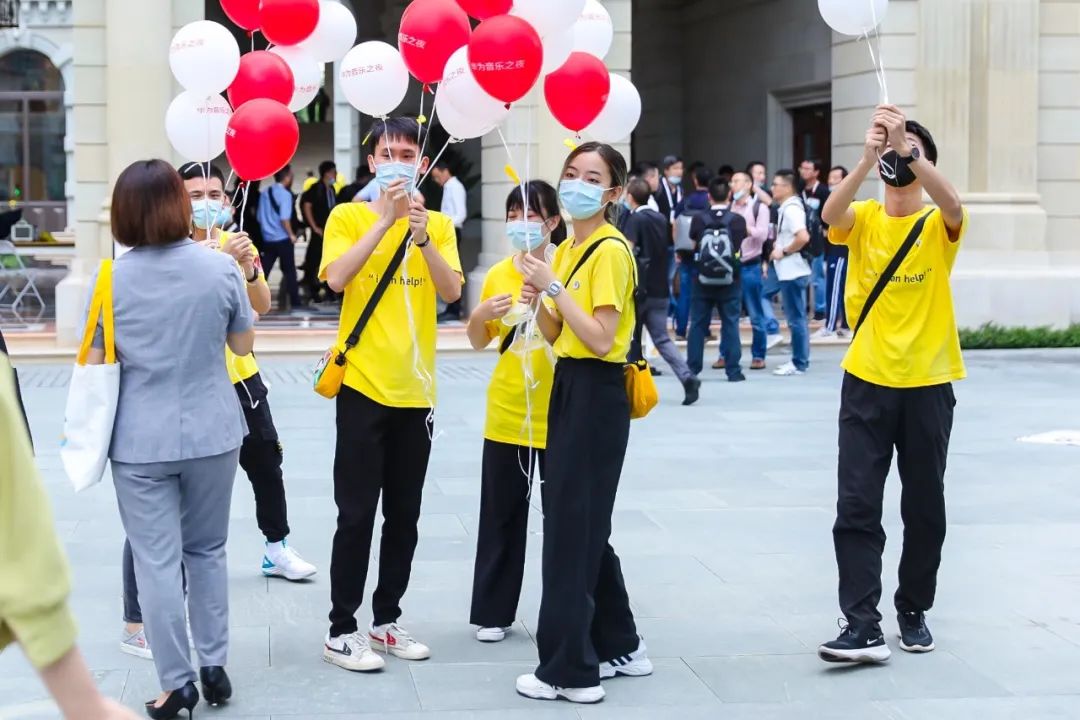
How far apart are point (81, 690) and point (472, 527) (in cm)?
557

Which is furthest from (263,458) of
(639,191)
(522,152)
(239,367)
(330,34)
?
(522,152)

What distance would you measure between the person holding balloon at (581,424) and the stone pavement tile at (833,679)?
514mm

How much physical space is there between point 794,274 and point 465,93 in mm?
9316

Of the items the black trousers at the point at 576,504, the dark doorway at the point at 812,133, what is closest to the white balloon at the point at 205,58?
the black trousers at the point at 576,504

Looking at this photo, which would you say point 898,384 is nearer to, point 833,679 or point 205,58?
point 833,679

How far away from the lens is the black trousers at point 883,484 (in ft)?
18.6

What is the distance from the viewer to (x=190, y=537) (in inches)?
200

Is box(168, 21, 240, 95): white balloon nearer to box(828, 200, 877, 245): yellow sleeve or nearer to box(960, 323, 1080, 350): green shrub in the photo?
box(828, 200, 877, 245): yellow sleeve

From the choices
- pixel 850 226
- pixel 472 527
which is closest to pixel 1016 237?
pixel 472 527

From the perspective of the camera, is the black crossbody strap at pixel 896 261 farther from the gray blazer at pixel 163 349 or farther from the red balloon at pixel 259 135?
the gray blazer at pixel 163 349

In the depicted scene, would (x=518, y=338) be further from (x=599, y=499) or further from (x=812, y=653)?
(x=812, y=653)

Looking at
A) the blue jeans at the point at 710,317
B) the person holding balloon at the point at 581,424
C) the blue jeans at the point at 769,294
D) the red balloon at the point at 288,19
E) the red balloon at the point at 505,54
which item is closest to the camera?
the person holding balloon at the point at 581,424

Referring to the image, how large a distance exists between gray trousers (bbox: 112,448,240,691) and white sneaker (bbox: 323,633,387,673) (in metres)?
0.53

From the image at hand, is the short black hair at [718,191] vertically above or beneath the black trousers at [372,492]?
above
